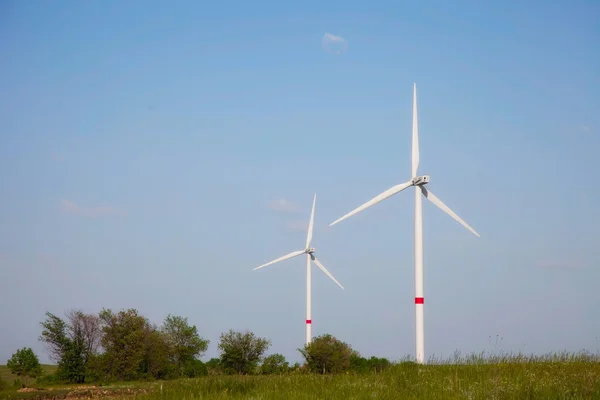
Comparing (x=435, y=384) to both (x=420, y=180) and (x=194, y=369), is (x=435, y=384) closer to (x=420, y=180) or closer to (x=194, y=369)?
(x=420, y=180)

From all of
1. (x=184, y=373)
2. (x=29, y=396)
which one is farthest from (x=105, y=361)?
(x=29, y=396)

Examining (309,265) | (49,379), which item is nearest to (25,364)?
(49,379)

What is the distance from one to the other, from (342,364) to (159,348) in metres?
22.1

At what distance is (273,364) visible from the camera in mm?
71625

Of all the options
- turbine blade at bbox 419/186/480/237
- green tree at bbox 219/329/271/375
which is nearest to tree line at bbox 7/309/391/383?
green tree at bbox 219/329/271/375

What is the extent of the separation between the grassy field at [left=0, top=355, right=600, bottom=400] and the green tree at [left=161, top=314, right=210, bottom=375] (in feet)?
159

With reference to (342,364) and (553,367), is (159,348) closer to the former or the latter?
(342,364)

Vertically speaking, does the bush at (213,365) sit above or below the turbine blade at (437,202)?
below

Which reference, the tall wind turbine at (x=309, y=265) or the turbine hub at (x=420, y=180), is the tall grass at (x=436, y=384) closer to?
the turbine hub at (x=420, y=180)

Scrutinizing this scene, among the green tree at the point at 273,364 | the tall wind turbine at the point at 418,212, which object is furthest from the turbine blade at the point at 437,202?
the green tree at the point at 273,364

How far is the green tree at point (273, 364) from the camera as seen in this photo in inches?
2709

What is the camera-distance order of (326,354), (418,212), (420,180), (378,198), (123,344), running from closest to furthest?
(418,212)
(420,180)
(378,198)
(326,354)
(123,344)

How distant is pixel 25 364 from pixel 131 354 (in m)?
13.6

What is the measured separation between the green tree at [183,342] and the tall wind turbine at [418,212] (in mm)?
33135
